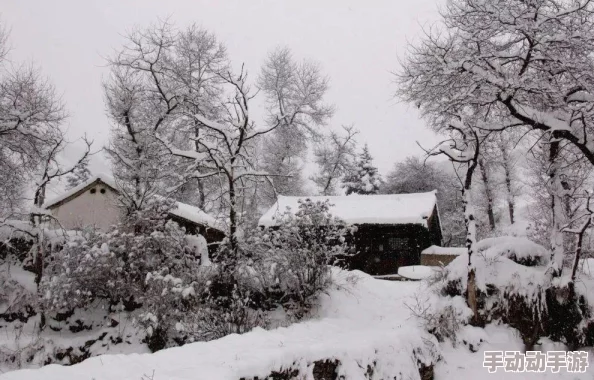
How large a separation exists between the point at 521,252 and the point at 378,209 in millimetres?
11586

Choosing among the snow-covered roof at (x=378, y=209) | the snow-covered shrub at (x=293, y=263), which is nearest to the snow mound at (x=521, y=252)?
the snow-covered shrub at (x=293, y=263)

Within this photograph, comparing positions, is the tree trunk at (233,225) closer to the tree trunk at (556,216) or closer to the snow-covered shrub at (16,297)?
the snow-covered shrub at (16,297)

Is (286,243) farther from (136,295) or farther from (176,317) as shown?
(136,295)

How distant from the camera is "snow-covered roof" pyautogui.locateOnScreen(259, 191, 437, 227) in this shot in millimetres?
19281

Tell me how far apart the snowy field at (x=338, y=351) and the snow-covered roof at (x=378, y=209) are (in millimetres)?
8111

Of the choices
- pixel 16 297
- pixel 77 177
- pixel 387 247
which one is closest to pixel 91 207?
pixel 16 297

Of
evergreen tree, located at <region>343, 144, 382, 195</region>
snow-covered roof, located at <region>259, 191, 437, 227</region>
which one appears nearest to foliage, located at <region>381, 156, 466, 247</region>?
evergreen tree, located at <region>343, 144, 382, 195</region>

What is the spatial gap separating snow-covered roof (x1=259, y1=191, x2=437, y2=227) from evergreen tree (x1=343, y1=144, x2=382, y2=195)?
9612mm

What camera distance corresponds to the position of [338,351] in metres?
5.80

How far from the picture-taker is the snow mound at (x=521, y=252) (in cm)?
Result: 913

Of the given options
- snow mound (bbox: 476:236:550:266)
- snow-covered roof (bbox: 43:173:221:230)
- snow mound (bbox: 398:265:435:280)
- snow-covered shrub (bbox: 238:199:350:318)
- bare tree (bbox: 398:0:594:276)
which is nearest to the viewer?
bare tree (bbox: 398:0:594:276)

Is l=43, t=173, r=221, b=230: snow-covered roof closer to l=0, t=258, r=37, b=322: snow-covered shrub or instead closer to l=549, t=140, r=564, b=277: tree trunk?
l=0, t=258, r=37, b=322: snow-covered shrub

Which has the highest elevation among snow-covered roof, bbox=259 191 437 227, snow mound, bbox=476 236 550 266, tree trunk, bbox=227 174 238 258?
snow-covered roof, bbox=259 191 437 227

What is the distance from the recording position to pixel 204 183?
2575 cm
